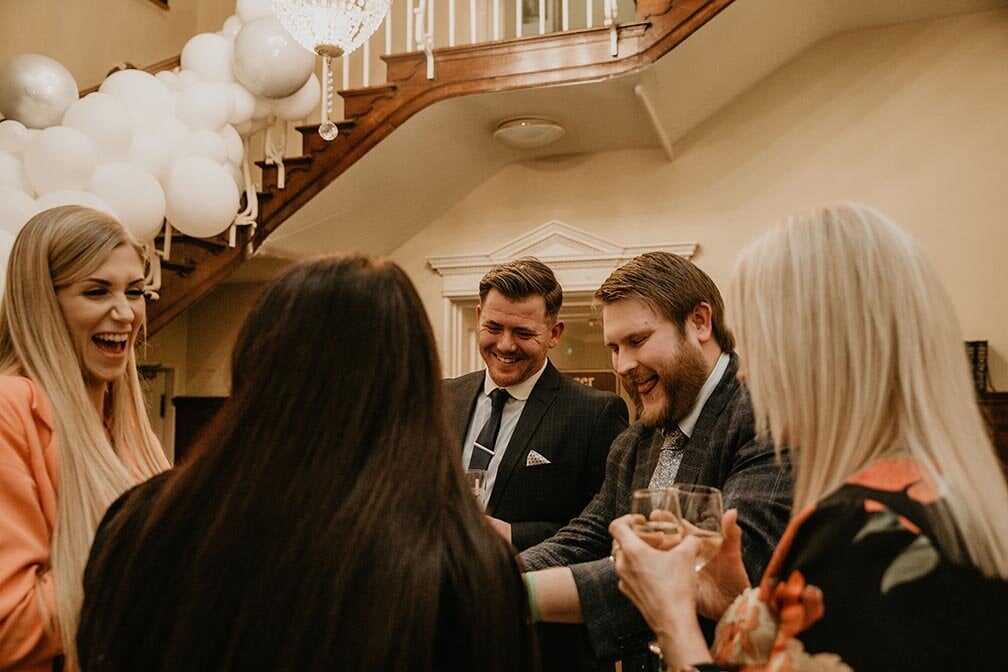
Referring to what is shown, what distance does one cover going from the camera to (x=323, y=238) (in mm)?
5078

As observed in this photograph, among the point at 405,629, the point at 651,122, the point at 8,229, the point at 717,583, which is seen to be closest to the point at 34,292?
the point at 405,629

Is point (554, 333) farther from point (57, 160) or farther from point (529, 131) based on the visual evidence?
point (529, 131)

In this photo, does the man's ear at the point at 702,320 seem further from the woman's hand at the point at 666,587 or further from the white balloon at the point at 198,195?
the white balloon at the point at 198,195

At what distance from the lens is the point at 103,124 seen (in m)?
3.30

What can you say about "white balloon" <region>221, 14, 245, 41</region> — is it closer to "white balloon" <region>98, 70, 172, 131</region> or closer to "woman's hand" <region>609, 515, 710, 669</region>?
"white balloon" <region>98, 70, 172, 131</region>

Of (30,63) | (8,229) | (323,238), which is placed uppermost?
(30,63)

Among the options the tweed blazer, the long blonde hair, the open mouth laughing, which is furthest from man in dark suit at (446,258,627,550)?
the long blonde hair

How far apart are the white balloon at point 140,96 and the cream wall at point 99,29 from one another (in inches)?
67.3

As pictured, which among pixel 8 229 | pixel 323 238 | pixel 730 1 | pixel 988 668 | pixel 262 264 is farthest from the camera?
pixel 262 264

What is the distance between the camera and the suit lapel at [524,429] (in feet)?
8.05

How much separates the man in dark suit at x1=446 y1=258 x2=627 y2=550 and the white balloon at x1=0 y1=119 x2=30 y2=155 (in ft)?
6.68

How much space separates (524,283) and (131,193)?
165cm

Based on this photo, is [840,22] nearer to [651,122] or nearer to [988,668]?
[651,122]

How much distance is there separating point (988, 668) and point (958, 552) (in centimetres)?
11
